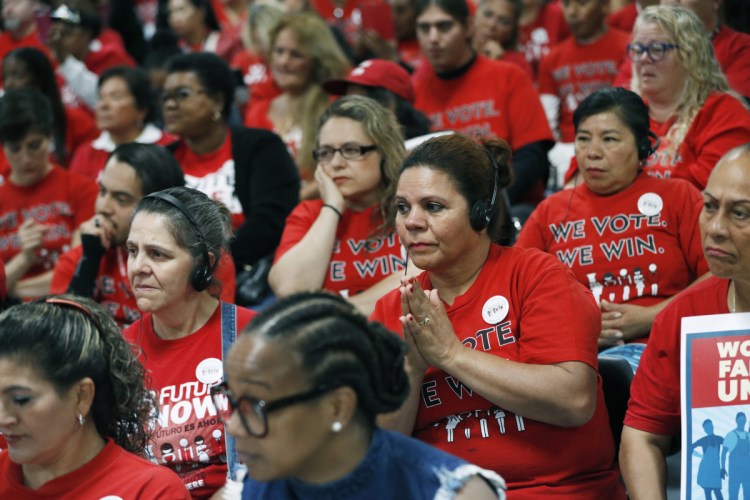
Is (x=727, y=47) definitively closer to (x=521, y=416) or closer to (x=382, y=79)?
(x=382, y=79)

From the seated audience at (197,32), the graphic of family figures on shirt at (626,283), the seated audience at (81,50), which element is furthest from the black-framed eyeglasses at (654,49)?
the seated audience at (197,32)

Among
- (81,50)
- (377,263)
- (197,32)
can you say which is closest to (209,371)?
(377,263)

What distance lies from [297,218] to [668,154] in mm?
1428

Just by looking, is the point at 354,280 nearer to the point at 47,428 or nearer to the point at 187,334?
the point at 187,334

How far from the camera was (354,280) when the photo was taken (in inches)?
155

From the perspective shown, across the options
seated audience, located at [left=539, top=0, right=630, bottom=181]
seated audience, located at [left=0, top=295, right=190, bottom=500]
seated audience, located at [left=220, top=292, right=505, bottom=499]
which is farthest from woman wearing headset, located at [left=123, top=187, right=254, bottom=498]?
seated audience, located at [left=539, top=0, right=630, bottom=181]

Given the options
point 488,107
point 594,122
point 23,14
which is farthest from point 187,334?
point 23,14

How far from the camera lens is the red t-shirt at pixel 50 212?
500 cm

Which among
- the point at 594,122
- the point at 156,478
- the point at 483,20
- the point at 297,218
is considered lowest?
the point at 156,478

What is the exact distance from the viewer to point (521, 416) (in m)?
2.59

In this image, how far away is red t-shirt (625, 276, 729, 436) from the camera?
259cm

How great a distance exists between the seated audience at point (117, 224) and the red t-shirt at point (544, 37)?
3549 mm

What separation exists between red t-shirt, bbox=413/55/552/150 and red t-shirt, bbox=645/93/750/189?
958 millimetres

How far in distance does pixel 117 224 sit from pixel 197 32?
172 inches
